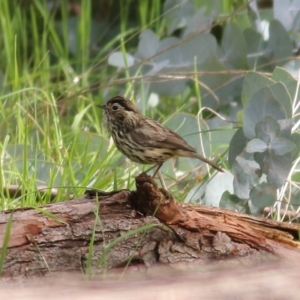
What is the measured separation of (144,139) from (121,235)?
2.80ft

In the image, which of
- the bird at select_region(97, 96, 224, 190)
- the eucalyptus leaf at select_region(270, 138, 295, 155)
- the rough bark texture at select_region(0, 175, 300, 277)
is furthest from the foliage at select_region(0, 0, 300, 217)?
the rough bark texture at select_region(0, 175, 300, 277)

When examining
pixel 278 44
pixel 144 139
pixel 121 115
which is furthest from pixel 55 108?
pixel 278 44

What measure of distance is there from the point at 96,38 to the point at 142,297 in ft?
18.3

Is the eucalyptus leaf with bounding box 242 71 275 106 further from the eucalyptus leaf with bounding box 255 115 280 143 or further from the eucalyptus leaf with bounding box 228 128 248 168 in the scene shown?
the eucalyptus leaf with bounding box 255 115 280 143

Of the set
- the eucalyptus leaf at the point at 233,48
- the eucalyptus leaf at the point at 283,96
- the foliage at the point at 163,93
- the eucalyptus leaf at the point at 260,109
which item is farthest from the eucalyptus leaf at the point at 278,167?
the eucalyptus leaf at the point at 233,48

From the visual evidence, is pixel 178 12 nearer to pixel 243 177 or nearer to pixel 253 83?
pixel 253 83

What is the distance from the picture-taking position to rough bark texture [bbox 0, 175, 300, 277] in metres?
3.04

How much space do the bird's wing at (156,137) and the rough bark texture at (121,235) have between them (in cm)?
58

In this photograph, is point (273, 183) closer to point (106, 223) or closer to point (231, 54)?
point (106, 223)

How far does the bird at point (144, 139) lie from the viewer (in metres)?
3.80

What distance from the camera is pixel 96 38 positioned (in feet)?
22.5

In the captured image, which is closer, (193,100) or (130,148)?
(130,148)

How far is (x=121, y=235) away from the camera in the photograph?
10.2 feet

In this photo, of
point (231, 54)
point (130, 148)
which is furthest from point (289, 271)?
point (231, 54)
